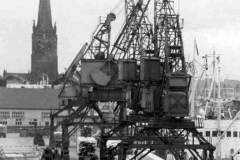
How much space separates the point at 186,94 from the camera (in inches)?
1200

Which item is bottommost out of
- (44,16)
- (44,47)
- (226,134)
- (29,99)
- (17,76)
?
(29,99)

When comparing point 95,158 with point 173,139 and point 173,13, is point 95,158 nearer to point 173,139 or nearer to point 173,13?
point 173,139

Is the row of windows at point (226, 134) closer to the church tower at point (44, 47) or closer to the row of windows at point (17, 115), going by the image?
the row of windows at point (17, 115)

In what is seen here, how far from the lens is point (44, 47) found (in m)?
183

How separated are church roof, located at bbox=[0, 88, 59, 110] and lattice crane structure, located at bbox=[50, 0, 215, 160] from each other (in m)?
66.2

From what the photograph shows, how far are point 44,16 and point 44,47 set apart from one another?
30.5 ft

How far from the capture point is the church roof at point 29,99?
114125mm

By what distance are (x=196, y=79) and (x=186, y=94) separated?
38229 millimetres

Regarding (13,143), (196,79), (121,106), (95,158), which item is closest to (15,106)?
(13,143)

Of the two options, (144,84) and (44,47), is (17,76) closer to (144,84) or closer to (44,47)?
(44,47)

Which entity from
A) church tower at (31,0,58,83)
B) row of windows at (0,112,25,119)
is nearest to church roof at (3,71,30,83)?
church tower at (31,0,58,83)

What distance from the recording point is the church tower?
181 metres

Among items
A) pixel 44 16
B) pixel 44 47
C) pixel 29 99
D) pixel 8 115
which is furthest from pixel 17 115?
pixel 44 16

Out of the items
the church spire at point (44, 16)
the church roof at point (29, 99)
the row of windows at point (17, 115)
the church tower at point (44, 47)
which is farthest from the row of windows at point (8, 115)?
the church spire at point (44, 16)
